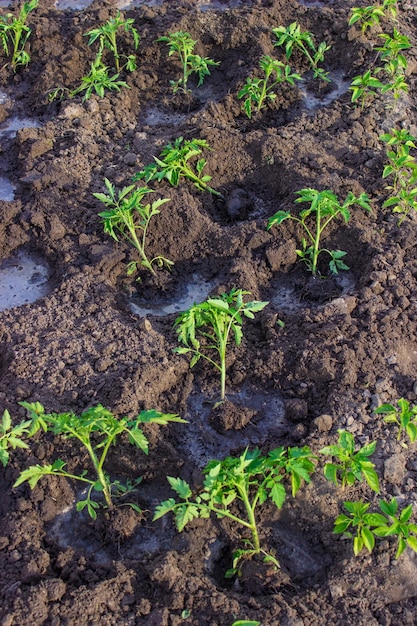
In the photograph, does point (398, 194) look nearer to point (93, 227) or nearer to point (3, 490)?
point (93, 227)

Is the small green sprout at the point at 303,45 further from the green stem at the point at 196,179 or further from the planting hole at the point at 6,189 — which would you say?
the planting hole at the point at 6,189

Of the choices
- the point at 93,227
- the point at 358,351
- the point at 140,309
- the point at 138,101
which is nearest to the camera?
the point at 358,351

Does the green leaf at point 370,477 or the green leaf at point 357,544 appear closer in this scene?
the green leaf at point 357,544

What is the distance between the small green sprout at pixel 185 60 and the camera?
5391mm

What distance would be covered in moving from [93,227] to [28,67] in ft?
7.37

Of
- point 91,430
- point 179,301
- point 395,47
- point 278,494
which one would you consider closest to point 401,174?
point 395,47

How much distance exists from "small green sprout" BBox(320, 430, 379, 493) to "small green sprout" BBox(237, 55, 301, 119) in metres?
2.99

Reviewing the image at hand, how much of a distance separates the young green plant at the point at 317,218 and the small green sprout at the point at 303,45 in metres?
1.69

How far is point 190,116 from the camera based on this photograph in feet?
17.3

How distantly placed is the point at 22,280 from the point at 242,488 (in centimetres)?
232

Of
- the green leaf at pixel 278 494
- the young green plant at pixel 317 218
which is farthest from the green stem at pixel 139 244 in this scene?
the green leaf at pixel 278 494

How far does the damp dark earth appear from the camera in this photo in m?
2.93

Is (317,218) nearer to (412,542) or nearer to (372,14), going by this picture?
(412,542)

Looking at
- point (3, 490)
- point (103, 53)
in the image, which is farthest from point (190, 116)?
point (3, 490)
